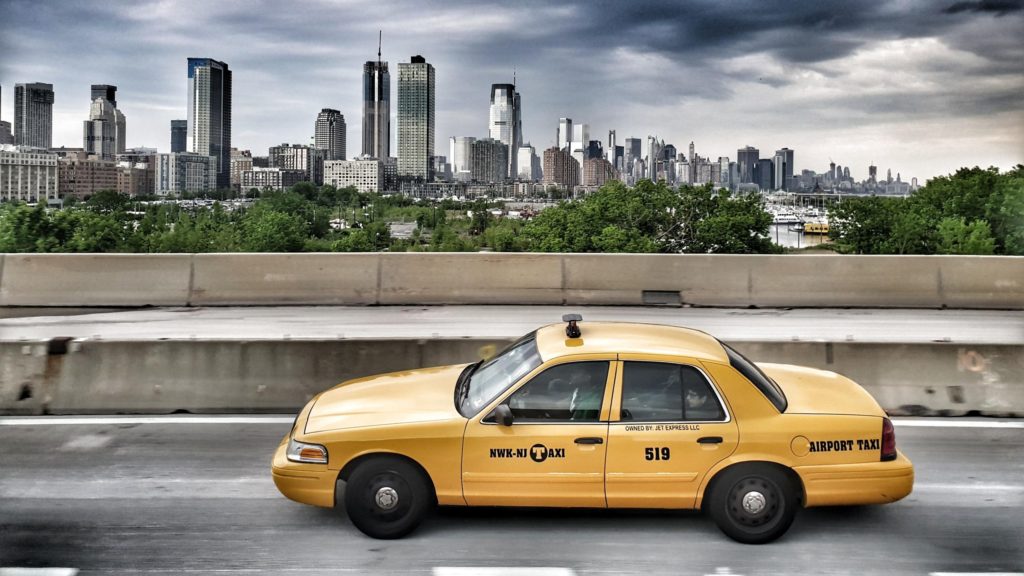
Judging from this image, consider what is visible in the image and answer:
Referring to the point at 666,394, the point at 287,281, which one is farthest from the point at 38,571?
the point at 287,281

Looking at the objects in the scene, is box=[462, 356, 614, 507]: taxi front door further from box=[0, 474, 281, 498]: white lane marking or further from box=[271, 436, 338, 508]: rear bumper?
box=[0, 474, 281, 498]: white lane marking

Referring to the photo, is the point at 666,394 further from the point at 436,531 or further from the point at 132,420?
the point at 132,420

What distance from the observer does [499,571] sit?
5547 mm

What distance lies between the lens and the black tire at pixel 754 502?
5.97 meters

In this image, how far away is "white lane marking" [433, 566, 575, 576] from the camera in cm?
552

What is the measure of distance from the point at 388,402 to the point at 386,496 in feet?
2.23

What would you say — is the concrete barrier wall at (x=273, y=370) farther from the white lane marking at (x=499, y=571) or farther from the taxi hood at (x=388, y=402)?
the white lane marking at (x=499, y=571)

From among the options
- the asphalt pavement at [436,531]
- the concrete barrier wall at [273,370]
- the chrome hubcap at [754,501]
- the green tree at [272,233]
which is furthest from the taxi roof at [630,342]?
the green tree at [272,233]

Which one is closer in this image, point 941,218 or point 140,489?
point 140,489

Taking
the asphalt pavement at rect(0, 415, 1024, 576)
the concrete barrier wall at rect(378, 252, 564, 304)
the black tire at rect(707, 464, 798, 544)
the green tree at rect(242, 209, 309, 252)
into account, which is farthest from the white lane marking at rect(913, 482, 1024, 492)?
the green tree at rect(242, 209, 309, 252)

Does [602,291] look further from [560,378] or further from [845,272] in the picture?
[560,378]

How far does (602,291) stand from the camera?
1667cm

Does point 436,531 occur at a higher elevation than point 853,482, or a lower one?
lower

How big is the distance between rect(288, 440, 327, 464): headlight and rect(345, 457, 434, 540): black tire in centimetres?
23
